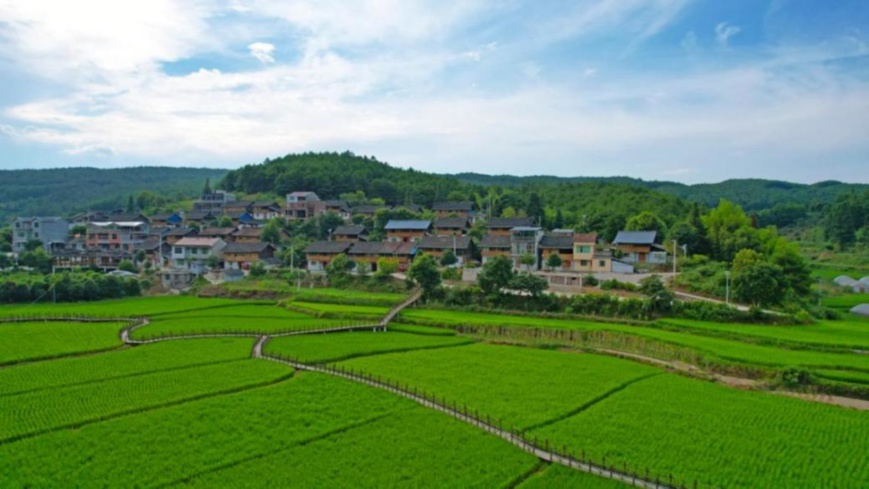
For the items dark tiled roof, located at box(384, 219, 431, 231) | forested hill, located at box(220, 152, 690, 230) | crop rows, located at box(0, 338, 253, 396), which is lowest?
crop rows, located at box(0, 338, 253, 396)

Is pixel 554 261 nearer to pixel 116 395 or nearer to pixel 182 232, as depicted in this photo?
pixel 116 395

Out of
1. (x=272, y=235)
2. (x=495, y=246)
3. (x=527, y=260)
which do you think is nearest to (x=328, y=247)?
(x=272, y=235)

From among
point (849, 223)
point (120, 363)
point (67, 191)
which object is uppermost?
point (67, 191)

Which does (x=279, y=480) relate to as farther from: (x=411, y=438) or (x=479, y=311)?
(x=479, y=311)

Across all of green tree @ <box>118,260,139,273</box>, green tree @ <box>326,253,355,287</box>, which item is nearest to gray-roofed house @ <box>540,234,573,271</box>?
green tree @ <box>326,253,355,287</box>

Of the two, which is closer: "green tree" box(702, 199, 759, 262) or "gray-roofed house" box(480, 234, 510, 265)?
"green tree" box(702, 199, 759, 262)

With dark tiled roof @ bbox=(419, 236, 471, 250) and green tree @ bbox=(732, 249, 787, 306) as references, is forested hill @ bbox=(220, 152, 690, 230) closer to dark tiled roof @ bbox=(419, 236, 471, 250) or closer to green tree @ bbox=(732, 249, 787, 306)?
dark tiled roof @ bbox=(419, 236, 471, 250)
